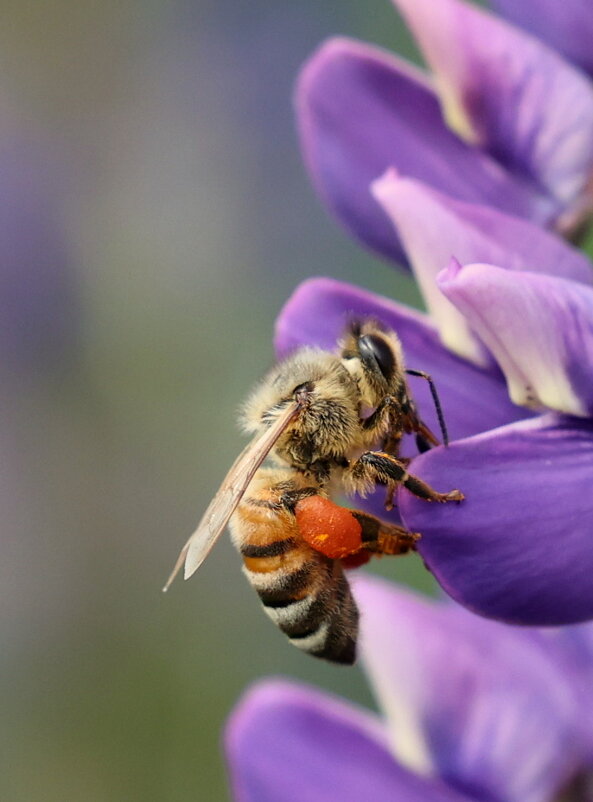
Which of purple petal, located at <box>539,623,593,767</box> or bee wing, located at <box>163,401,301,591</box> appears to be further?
purple petal, located at <box>539,623,593,767</box>

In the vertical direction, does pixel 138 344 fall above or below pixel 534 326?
above

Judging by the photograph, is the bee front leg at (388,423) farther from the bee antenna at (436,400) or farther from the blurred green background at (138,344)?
the blurred green background at (138,344)

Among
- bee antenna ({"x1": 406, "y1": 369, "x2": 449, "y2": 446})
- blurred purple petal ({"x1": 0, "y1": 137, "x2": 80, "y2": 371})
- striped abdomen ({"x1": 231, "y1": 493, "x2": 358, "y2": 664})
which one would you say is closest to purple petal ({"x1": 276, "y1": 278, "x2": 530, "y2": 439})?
bee antenna ({"x1": 406, "y1": 369, "x2": 449, "y2": 446})

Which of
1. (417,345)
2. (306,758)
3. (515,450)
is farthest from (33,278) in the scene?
(515,450)

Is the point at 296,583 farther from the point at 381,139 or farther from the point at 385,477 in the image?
the point at 381,139

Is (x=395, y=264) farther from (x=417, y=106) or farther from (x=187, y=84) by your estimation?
(x=187, y=84)

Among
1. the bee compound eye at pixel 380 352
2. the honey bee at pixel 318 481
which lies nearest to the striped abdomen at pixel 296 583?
the honey bee at pixel 318 481

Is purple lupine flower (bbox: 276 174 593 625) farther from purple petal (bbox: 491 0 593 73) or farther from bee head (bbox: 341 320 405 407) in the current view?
purple petal (bbox: 491 0 593 73)
